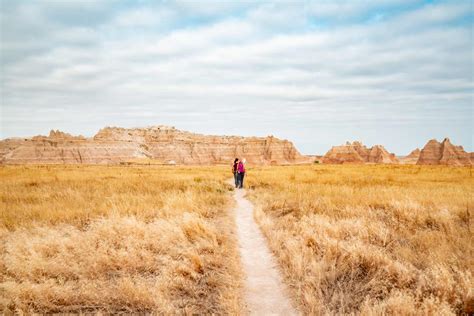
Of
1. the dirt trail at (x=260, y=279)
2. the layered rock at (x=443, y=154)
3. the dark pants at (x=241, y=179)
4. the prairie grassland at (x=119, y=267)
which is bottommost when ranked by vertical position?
the dirt trail at (x=260, y=279)

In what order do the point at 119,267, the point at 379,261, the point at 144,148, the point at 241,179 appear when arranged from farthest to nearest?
the point at 144,148
the point at 241,179
the point at 119,267
the point at 379,261

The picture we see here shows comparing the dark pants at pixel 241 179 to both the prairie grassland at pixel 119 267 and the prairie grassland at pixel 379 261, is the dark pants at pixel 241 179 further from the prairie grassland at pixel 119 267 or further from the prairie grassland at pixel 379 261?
the prairie grassland at pixel 119 267

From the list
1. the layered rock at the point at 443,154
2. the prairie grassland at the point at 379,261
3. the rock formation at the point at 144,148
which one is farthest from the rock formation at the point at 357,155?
the prairie grassland at the point at 379,261

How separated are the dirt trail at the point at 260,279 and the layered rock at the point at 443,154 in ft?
365

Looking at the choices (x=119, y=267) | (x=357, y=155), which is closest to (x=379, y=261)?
(x=119, y=267)

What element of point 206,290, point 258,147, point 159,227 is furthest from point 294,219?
point 258,147

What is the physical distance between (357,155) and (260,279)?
128 m

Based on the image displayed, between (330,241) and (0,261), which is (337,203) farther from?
(0,261)

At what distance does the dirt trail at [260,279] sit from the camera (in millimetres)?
4035

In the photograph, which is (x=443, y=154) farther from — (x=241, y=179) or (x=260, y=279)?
(x=260, y=279)

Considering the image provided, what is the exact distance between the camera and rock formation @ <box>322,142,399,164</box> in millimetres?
121812

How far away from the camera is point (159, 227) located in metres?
6.93

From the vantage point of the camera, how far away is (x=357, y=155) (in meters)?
122

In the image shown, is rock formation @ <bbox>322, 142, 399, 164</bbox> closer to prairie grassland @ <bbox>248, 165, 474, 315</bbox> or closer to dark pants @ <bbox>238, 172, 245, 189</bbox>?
dark pants @ <bbox>238, 172, 245, 189</bbox>
